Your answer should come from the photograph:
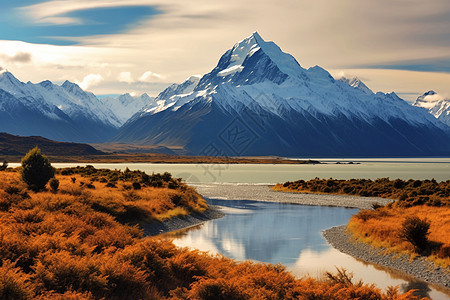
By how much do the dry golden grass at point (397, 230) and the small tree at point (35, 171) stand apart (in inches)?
1205

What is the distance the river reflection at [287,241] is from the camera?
28.0 m

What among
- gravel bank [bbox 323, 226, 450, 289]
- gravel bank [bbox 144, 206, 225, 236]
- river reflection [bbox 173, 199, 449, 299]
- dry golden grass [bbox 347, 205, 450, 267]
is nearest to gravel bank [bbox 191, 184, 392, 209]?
river reflection [bbox 173, 199, 449, 299]

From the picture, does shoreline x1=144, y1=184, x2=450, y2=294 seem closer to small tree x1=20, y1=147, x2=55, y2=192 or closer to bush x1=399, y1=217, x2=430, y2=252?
bush x1=399, y1=217, x2=430, y2=252

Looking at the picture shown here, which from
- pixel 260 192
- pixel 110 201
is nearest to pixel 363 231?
pixel 110 201

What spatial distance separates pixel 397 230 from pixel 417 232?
2677mm

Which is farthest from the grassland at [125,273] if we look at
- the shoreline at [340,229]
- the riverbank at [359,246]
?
the shoreline at [340,229]

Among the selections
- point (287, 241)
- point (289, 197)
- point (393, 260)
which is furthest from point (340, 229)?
point (289, 197)

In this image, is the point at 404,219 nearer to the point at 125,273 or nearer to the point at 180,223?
the point at 180,223

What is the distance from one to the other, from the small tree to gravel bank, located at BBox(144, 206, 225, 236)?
45.4 ft

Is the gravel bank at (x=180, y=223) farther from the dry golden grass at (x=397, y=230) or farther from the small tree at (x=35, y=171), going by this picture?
the dry golden grass at (x=397, y=230)

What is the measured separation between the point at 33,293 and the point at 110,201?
29495mm

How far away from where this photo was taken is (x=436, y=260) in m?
28.2

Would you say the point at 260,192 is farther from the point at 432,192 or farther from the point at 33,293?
the point at 33,293

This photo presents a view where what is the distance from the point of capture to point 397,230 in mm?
33562
